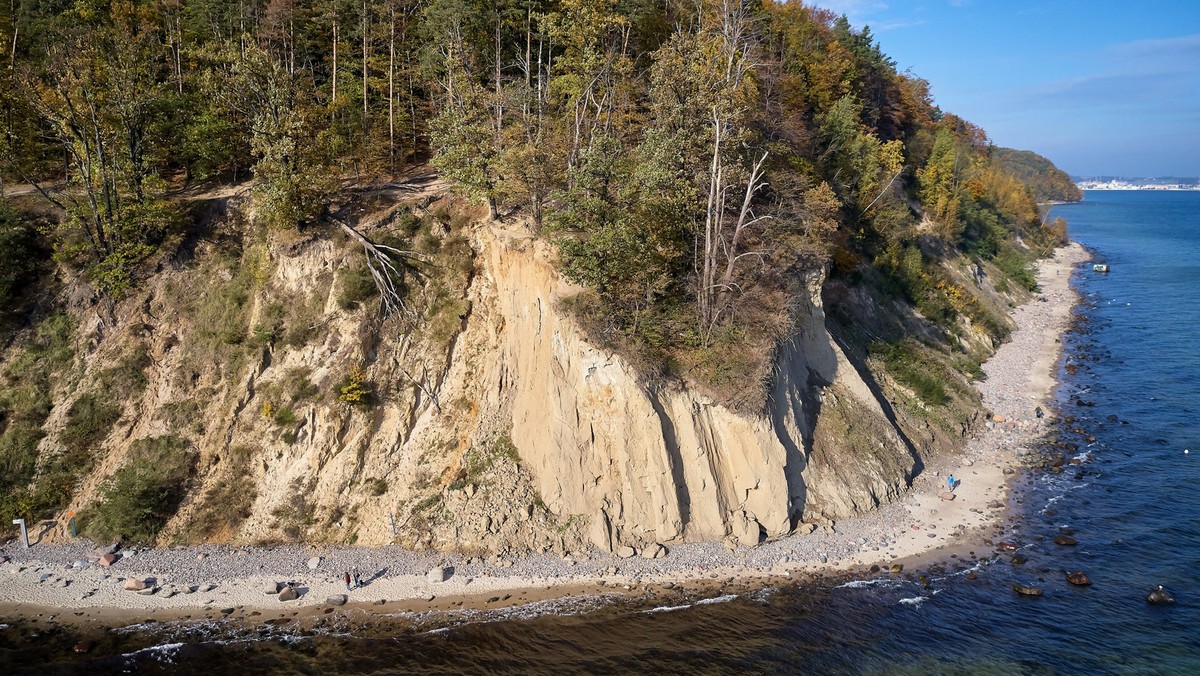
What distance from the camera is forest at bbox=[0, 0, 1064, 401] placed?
26719 mm

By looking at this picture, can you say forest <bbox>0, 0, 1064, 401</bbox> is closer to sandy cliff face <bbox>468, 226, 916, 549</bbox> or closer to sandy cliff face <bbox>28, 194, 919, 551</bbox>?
sandy cliff face <bbox>468, 226, 916, 549</bbox>

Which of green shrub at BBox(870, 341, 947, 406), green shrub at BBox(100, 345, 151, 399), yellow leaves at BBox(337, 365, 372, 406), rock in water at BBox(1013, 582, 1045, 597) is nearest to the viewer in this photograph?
rock in water at BBox(1013, 582, 1045, 597)

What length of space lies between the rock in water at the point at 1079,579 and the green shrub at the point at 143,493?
3542 centimetres

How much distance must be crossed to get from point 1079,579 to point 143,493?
36534mm

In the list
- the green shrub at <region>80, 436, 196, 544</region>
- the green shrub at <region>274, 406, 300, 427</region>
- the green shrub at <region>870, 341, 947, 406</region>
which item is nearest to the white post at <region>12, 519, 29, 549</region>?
the green shrub at <region>80, 436, 196, 544</region>

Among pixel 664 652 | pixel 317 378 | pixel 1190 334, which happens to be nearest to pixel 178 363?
pixel 317 378

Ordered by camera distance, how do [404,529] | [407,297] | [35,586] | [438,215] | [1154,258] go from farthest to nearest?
1. [1154,258]
2. [438,215]
3. [407,297]
4. [404,529]
5. [35,586]

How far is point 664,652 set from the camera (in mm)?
20656

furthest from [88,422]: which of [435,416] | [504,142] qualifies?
[504,142]

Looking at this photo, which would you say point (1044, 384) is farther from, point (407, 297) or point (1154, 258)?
point (1154, 258)

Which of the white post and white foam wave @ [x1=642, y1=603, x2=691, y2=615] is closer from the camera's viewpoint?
white foam wave @ [x1=642, y1=603, x2=691, y2=615]

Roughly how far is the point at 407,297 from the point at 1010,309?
5892 centimetres

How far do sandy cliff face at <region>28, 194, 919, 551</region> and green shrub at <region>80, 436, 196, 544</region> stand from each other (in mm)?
490

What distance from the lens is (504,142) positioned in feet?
103
